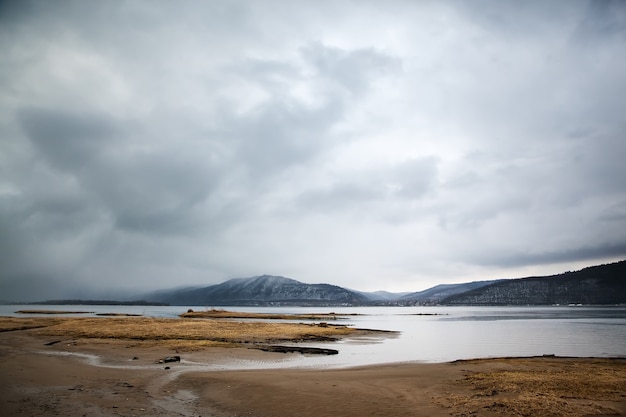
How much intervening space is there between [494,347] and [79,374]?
4495 centimetres

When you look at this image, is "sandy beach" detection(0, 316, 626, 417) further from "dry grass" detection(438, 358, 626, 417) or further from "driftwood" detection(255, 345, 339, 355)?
"driftwood" detection(255, 345, 339, 355)

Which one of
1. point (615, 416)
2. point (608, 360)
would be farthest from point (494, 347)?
point (615, 416)

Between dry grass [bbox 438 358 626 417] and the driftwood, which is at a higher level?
dry grass [bbox 438 358 626 417]

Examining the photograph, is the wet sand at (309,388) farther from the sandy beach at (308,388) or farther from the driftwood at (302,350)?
the driftwood at (302,350)

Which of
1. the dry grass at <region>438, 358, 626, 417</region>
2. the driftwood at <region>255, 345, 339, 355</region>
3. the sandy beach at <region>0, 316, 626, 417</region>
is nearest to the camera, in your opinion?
the dry grass at <region>438, 358, 626, 417</region>

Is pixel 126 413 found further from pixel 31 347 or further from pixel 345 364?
pixel 31 347

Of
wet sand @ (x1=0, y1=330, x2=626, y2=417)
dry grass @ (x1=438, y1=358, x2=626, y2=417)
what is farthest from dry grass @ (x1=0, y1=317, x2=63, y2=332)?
dry grass @ (x1=438, y1=358, x2=626, y2=417)

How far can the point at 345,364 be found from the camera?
34.5 meters

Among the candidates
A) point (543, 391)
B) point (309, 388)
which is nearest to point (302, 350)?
point (309, 388)

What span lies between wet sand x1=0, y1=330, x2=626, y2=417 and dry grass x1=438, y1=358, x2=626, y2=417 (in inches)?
2.0

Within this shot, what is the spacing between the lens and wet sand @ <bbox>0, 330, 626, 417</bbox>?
17.8 meters

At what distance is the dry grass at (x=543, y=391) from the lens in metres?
17.5

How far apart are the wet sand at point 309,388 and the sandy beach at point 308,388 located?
5 cm

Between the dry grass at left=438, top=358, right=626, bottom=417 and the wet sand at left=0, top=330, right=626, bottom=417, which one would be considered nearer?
the dry grass at left=438, top=358, right=626, bottom=417
